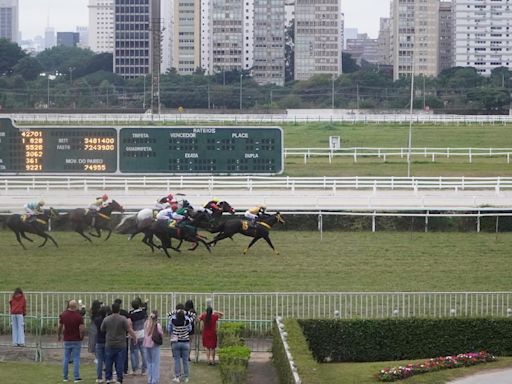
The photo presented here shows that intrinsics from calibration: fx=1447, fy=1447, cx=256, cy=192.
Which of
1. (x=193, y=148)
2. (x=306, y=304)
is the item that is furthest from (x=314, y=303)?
(x=193, y=148)

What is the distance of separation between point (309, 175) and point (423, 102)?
60675 millimetres

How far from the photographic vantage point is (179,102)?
115938 mm

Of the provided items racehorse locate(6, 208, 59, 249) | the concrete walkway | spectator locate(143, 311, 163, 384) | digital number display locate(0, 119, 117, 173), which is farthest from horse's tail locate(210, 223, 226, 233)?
digital number display locate(0, 119, 117, 173)

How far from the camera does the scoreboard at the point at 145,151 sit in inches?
1684

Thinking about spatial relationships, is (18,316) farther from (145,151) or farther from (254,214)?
(145,151)

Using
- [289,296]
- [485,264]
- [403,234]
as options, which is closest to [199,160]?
[403,234]

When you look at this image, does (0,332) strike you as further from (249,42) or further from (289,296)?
(249,42)

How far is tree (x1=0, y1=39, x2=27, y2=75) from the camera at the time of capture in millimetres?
125125

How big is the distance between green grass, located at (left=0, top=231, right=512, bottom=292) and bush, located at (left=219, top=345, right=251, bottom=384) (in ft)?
22.5

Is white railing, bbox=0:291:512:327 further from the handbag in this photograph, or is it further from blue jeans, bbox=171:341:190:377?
the handbag

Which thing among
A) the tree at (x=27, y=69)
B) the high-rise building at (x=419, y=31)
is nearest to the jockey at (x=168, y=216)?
the tree at (x=27, y=69)

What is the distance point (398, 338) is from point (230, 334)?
86.2 inches

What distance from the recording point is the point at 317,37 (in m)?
163

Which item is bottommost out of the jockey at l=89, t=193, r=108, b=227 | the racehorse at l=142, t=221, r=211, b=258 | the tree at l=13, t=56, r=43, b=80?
the racehorse at l=142, t=221, r=211, b=258
